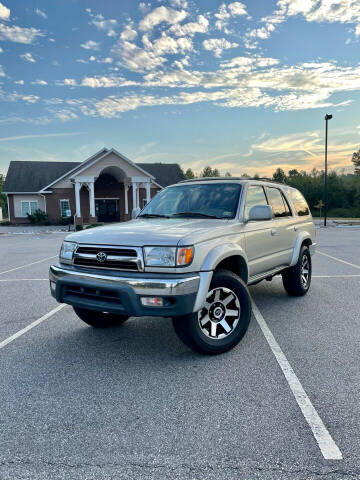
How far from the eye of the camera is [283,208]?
6.08 meters

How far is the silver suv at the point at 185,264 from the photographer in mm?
3479

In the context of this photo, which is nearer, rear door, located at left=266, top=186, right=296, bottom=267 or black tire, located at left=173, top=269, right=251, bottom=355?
black tire, located at left=173, top=269, right=251, bottom=355

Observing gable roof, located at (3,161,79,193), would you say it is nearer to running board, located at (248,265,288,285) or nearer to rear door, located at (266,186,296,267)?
rear door, located at (266,186,296,267)

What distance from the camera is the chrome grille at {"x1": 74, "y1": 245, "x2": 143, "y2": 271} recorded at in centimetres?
360

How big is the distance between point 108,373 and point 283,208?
396 cm

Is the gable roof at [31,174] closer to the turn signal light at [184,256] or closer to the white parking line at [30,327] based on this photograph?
the white parking line at [30,327]

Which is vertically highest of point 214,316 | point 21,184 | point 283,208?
point 21,184

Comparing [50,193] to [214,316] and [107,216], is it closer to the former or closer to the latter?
[107,216]

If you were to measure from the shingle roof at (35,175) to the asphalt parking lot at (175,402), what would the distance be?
35.0m

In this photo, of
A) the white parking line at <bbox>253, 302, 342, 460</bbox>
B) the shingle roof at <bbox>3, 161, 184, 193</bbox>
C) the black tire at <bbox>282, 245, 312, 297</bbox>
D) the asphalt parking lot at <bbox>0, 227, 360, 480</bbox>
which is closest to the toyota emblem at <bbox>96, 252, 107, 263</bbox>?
the asphalt parking lot at <bbox>0, 227, 360, 480</bbox>

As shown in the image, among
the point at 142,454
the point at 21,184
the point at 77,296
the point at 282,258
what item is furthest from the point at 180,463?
the point at 21,184

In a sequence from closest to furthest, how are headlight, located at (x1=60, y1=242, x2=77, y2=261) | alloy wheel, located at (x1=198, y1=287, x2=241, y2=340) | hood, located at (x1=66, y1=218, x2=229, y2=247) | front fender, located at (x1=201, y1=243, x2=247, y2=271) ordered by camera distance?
hood, located at (x1=66, y1=218, x2=229, y2=247) → front fender, located at (x1=201, y1=243, x2=247, y2=271) → alloy wheel, located at (x1=198, y1=287, x2=241, y2=340) → headlight, located at (x1=60, y1=242, x2=77, y2=261)

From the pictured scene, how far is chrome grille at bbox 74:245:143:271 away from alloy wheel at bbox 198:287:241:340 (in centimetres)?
87

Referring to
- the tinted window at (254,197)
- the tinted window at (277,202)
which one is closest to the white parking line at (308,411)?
the tinted window at (254,197)
